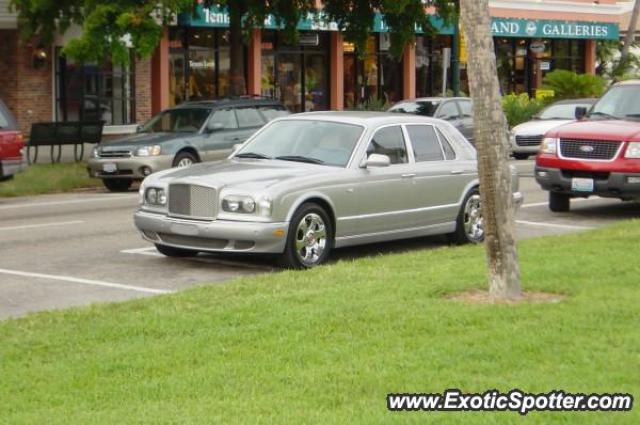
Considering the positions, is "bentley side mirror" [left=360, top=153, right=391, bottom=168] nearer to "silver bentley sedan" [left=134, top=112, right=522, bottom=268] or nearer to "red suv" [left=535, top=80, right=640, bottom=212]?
"silver bentley sedan" [left=134, top=112, right=522, bottom=268]

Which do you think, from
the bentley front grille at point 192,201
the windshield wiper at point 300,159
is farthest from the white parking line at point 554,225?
the bentley front grille at point 192,201

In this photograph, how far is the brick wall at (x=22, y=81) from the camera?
3209 centimetres

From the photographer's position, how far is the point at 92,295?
440 inches

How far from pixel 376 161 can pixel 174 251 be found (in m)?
2.39

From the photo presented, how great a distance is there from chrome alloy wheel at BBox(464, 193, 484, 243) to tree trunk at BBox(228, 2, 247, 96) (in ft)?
48.0

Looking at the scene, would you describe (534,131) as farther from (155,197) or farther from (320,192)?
(155,197)

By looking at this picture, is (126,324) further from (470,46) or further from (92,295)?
(470,46)

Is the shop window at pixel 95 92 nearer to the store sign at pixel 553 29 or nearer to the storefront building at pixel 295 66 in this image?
the storefront building at pixel 295 66

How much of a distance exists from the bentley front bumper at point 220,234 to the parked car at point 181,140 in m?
10.1

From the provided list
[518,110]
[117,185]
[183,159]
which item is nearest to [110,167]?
[117,185]

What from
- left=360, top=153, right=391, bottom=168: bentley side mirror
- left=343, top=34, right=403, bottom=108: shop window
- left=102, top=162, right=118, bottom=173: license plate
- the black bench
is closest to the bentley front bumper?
left=360, top=153, right=391, bottom=168: bentley side mirror

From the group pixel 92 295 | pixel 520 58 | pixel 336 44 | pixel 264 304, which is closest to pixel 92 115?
pixel 336 44

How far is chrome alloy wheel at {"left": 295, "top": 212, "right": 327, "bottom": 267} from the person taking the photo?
42.0 ft
